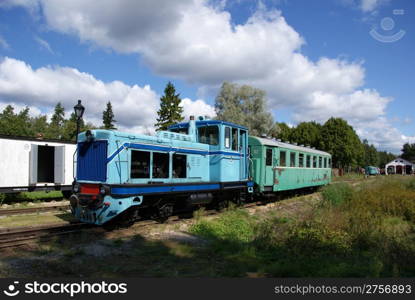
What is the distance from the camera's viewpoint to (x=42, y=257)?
6836 millimetres

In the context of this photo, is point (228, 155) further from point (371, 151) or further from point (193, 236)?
point (371, 151)

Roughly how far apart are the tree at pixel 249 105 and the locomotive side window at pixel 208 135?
3495cm

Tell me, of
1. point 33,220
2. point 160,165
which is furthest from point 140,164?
point 33,220

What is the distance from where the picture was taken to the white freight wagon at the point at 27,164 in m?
14.9

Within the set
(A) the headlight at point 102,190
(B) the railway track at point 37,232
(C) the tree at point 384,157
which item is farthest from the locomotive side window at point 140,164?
(C) the tree at point 384,157

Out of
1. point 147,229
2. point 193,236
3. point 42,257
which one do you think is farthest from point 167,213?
point 42,257

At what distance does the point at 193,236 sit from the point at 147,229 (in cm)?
154

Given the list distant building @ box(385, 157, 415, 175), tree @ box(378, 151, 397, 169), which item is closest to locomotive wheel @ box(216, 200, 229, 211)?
distant building @ box(385, 157, 415, 175)

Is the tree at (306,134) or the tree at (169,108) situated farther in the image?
the tree at (306,134)

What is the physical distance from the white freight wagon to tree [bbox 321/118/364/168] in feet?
155

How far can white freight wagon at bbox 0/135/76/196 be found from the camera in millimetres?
14883

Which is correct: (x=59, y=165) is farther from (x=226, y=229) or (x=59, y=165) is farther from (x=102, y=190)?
(x=226, y=229)

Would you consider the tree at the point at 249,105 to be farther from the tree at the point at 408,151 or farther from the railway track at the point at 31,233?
the tree at the point at 408,151

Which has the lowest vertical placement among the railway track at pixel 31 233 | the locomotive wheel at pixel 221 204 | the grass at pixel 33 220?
the grass at pixel 33 220
